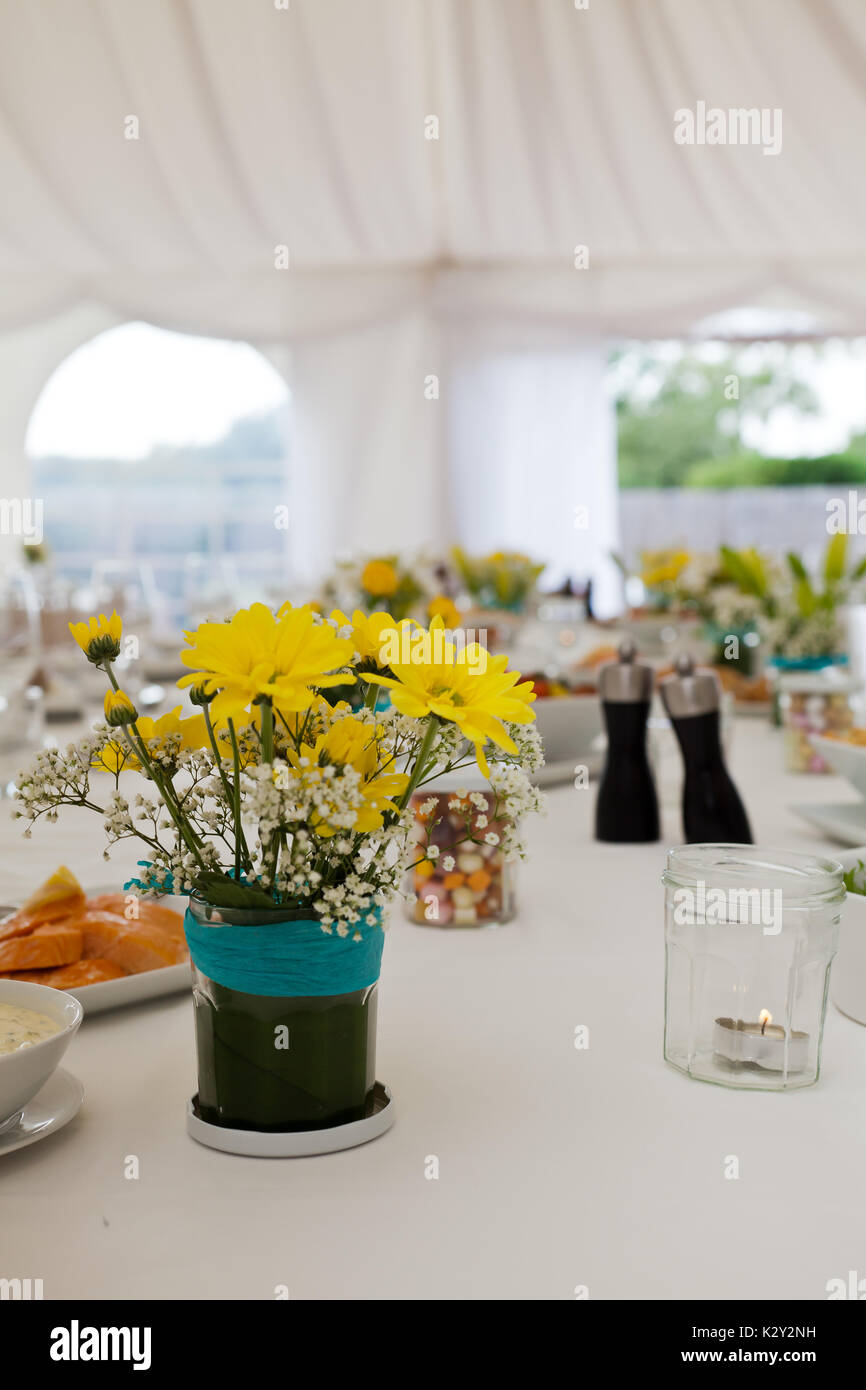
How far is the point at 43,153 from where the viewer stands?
5543mm

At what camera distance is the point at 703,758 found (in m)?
1.39

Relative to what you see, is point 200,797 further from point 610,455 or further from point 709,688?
point 610,455

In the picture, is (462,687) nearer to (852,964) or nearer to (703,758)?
(852,964)

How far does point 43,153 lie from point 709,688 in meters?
5.11

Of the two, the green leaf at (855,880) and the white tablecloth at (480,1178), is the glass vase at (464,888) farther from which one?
the green leaf at (855,880)

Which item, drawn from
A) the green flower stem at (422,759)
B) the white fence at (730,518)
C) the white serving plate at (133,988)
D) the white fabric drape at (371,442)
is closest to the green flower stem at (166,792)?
the green flower stem at (422,759)

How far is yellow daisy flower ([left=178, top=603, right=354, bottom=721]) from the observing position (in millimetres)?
639

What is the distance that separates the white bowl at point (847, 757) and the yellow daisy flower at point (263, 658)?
95 centimetres

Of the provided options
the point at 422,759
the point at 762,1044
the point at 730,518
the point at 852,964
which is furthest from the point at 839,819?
the point at 730,518

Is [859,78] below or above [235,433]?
above

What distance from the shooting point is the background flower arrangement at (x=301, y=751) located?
0.65 meters

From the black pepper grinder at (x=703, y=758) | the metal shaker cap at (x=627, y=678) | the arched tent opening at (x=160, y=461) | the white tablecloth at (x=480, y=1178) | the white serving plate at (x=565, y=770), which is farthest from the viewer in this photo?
the arched tent opening at (x=160, y=461)

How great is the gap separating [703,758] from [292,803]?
83 centimetres

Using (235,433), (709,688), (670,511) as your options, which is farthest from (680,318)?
(709,688)
